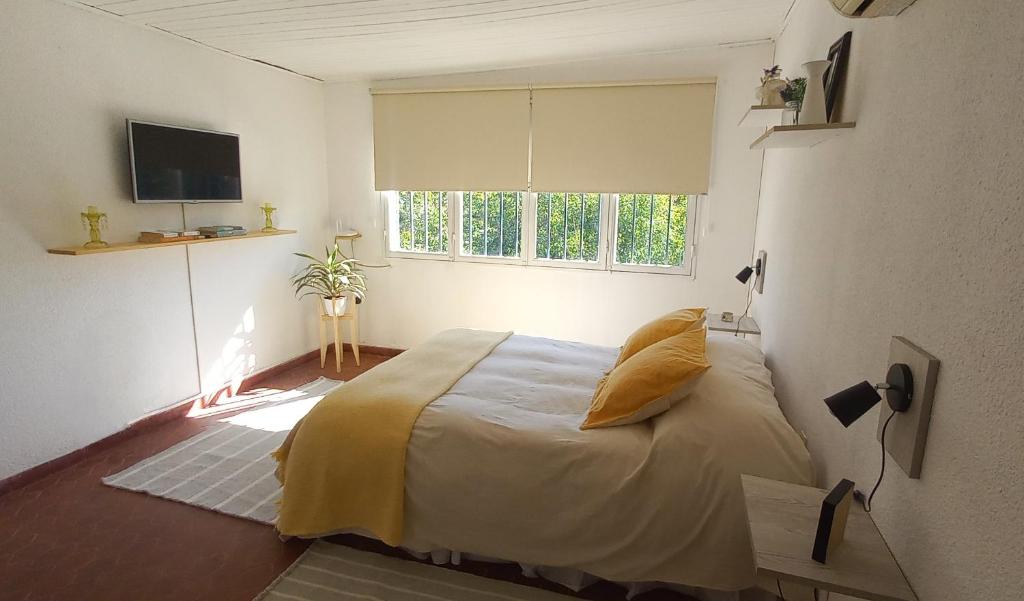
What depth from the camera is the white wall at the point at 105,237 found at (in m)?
2.72

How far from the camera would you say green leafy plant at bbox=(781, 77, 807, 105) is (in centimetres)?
196

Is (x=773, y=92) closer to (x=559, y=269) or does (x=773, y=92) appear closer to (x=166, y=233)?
(x=559, y=269)

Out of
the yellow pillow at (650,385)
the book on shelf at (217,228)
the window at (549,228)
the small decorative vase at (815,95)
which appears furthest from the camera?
the window at (549,228)

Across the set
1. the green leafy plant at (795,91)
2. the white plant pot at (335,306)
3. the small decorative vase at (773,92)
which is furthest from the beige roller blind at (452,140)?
the green leafy plant at (795,91)

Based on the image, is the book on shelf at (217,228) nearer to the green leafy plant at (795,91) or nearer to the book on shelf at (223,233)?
the book on shelf at (223,233)

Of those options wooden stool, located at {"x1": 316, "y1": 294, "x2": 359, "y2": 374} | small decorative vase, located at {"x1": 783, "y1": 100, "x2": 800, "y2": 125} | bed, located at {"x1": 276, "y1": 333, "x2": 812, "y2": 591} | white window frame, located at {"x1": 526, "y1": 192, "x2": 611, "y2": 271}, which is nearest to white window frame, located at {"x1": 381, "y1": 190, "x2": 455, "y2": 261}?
wooden stool, located at {"x1": 316, "y1": 294, "x2": 359, "y2": 374}

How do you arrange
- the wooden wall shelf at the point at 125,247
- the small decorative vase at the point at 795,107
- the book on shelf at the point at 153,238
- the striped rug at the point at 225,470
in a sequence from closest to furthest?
the small decorative vase at the point at 795,107
the striped rug at the point at 225,470
the wooden wall shelf at the point at 125,247
the book on shelf at the point at 153,238

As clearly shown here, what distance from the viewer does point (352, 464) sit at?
219cm

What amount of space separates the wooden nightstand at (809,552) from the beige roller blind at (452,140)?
3.45 meters

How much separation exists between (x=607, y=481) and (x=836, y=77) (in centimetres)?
159

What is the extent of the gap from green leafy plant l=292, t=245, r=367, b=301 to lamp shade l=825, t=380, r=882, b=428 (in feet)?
13.5

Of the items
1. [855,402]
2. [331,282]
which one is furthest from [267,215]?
[855,402]

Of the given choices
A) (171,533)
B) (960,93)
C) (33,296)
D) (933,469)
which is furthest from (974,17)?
(33,296)

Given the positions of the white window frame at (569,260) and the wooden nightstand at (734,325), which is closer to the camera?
the wooden nightstand at (734,325)
